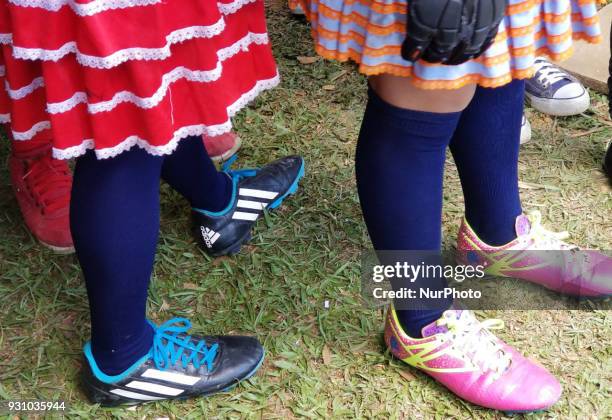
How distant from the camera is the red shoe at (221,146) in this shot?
5.75ft

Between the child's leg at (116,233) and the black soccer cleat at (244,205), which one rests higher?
the child's leg at (116,233)

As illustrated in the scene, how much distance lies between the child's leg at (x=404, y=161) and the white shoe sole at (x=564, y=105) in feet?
3.21

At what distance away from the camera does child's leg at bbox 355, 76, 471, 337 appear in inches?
38.2

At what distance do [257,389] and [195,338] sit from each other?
0.15 m

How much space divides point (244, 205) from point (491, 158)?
561mm

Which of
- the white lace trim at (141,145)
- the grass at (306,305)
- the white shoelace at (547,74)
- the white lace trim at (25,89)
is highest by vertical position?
the white lace trim at (25,89)

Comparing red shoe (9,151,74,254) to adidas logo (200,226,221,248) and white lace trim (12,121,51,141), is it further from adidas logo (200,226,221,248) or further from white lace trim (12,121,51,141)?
white lace trim (12,121,51,141)

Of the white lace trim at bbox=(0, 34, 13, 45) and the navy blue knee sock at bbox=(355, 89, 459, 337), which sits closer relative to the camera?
the white lace trim at bbox=(0, 34, 13, 45)

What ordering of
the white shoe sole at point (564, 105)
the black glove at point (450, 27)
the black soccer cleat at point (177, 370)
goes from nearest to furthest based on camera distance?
the black glove at point (450, 27)
the black soccer cleat at point (177, 370)
the white shoe sole at point (564, 105)

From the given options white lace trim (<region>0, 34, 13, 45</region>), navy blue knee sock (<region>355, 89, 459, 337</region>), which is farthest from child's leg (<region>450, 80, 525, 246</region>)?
white lace trim (<region>0, 34, 13, 45</region>)

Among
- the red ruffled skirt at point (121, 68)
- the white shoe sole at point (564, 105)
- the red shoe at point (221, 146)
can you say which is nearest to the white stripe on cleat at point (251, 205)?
the red shoe at point (221, 146)

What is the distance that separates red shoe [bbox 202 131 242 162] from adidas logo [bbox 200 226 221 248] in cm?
32

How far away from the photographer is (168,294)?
1.44 metres

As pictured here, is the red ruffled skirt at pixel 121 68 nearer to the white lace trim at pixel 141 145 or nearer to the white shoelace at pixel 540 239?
the white lace trim at pixel 141 145
